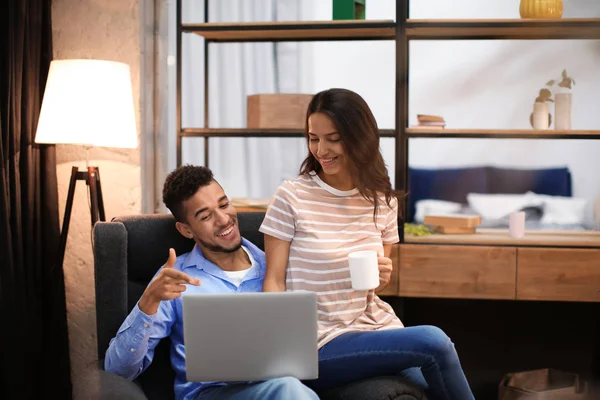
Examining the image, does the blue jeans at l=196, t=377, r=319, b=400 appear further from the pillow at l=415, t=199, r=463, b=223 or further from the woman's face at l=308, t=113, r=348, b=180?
the pillow at l=415, t=199, r=463, b=223

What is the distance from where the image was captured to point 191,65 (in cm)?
397

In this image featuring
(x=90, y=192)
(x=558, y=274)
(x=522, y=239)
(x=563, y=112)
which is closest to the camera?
(x=90, y=192)

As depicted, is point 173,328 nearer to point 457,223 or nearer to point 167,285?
point 167,285

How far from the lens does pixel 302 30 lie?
3.35 metres

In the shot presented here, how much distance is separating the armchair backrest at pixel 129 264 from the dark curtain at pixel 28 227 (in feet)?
2.48

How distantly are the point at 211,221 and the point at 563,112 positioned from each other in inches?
73.5

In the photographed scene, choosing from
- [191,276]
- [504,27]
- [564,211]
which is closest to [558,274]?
[564,211]

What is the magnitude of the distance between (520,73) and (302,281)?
6.88 ft

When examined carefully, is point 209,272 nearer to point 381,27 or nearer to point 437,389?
point 437,389

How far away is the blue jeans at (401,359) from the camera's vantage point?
1877 mm

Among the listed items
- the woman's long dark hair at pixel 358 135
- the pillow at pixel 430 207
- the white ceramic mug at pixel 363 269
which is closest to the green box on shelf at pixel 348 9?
the pillow at pixel 430 207

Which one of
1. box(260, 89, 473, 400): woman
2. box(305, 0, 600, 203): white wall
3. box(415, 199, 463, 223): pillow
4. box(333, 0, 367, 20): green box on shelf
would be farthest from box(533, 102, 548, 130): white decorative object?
box(260, 89, 473, 400): woman

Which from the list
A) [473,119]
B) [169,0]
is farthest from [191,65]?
[473,119]

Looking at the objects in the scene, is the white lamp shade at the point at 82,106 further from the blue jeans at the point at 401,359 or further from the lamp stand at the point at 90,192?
the blue jeans at the point at 401,359
